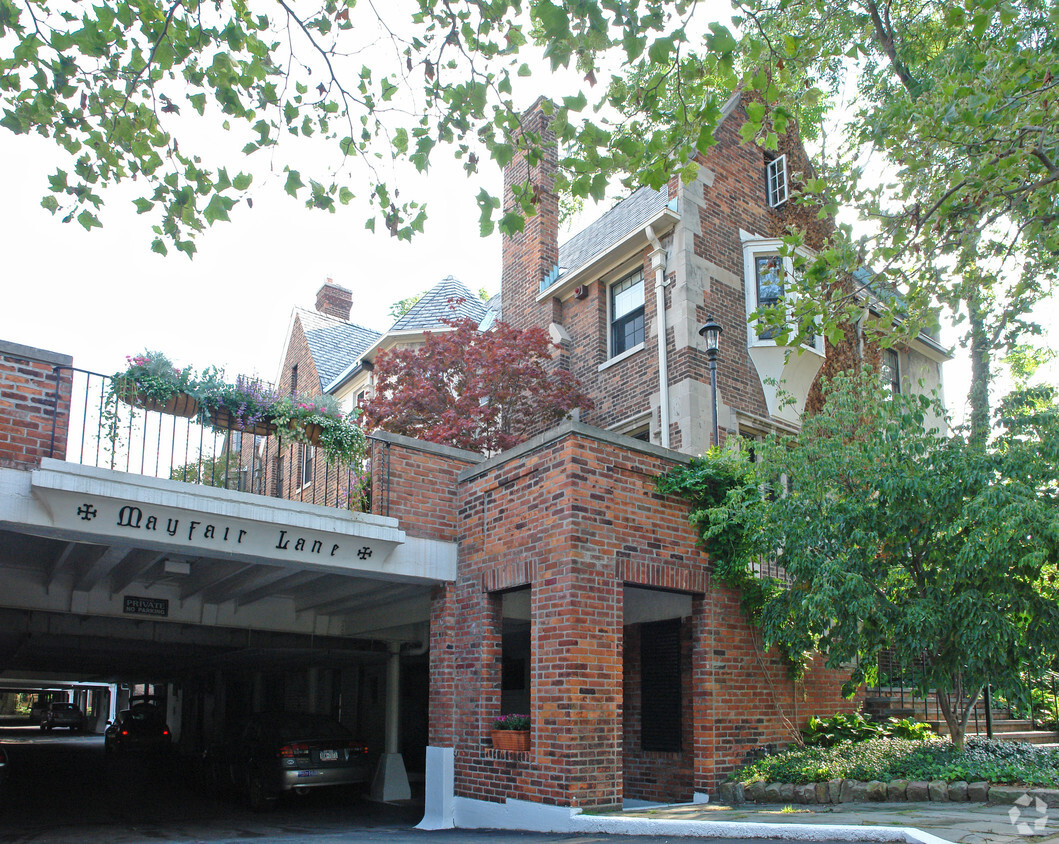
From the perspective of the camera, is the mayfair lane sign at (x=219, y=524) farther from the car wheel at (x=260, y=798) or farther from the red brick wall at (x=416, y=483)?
the car wheel at (x=260, y=798)

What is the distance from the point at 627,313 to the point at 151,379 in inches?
351

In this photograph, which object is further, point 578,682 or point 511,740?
point 511,740

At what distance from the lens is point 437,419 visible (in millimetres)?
15195

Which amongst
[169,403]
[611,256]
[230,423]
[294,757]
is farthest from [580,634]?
[611,256]

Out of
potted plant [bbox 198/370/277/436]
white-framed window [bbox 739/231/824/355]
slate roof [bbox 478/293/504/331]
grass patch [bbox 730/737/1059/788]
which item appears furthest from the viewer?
slate roof [bbox 478/293/504/331]

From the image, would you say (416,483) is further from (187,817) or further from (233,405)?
(187,817)

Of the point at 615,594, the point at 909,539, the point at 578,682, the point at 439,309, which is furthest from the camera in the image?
the point at 439,309

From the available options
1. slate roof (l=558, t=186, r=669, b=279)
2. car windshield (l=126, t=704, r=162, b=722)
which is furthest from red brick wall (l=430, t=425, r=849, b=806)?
car windshield (l=126, t=704, r=162, b=722)

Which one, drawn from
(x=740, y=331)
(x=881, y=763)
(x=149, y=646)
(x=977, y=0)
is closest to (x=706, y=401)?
(x=740, y=331)

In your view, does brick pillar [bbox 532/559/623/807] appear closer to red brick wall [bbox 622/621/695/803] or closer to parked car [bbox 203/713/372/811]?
red brick wall [bbox 622/621/695/803]

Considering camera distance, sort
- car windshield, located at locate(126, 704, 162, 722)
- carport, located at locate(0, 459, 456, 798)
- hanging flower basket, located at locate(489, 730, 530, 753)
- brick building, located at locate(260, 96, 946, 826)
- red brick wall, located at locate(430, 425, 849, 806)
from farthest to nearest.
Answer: car windshield, located at locate(126, 704, 162, 722), hanging flower basket, located at locate(489, 730, 530, 753), brick building, located at locate(260, 96, 946, 826), red brick wall, located at locate(430, 425, 849, 806), carport, located at locate(0, 459, 456, 798)

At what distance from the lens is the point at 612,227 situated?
17.5 meters

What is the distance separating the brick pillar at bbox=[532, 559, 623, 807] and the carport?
2170mm

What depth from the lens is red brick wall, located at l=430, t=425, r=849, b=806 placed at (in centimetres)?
930
